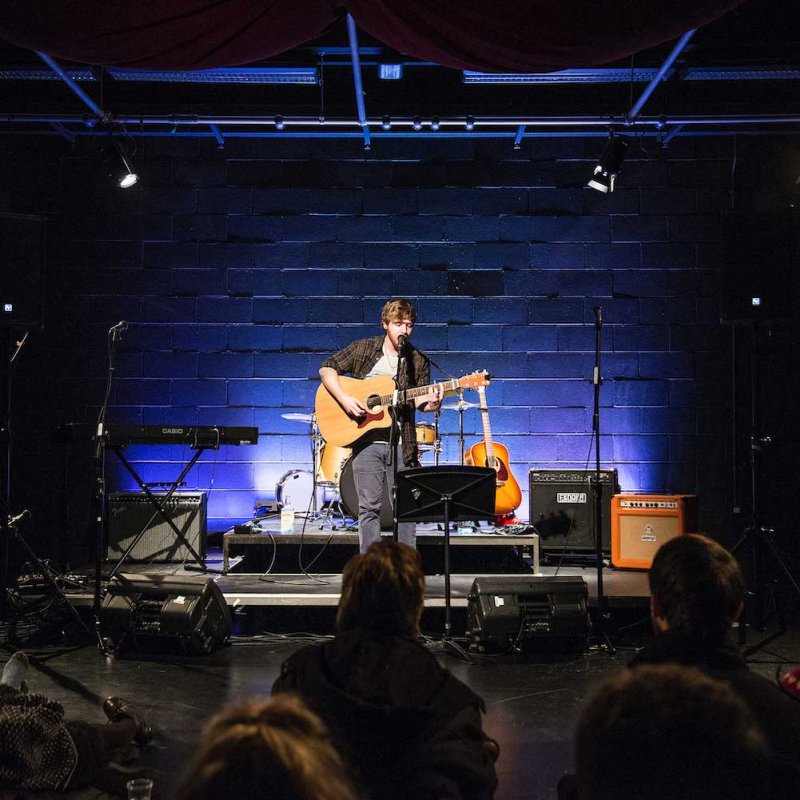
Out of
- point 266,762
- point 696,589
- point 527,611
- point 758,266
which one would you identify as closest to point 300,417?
point 527,611

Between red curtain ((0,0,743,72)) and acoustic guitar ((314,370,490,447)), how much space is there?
2047 mm

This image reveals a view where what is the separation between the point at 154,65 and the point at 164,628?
3.29 m

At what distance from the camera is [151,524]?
6.84 metres

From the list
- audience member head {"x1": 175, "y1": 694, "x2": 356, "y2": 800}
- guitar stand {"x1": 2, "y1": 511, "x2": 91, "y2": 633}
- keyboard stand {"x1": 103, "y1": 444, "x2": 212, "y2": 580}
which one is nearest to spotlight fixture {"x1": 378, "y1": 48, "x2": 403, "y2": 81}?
keyboard stand {"x1": 103, "y1": 444, "x2": 212, "y2": 580}

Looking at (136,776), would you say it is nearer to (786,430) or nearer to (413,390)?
(413,390)

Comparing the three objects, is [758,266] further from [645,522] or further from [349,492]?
[349,492]

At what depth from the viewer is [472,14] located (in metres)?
4.34

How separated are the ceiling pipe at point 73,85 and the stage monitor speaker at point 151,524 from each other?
9.49 ft

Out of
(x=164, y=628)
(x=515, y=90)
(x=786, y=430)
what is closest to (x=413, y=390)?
(x=164, y=628)

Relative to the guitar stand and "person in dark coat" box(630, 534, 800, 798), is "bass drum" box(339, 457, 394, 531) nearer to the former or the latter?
the guitar stand

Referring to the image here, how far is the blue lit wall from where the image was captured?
7.69m

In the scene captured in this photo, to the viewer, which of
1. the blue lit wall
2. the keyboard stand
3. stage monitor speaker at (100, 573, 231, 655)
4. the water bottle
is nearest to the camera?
stage monitor speaker at (100, 573, 231, 655)

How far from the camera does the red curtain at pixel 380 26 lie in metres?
4.29

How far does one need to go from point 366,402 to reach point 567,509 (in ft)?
6.71
